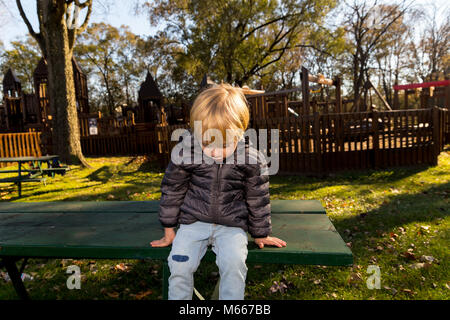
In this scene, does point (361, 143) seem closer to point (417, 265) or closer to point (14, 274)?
point (417, 265)

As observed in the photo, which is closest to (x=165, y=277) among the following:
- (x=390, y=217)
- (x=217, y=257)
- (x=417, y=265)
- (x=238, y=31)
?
(x=217, y=257)

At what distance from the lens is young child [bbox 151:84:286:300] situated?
2109 mm

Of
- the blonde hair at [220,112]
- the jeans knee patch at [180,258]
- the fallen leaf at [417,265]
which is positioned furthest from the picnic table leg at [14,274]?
the fallen leaf at [417,265]

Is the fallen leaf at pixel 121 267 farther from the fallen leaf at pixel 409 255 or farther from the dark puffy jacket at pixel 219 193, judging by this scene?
the fallen leaf at pixel 409 255

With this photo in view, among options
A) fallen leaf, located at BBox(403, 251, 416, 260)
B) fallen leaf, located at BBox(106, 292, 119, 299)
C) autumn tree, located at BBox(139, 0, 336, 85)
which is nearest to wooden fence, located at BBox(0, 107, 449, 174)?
fallen leaf, located at BBox(403, 251, 416, 260)

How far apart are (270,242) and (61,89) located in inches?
392

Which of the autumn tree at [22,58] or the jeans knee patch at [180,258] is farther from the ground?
the autumn tree at [22,58]

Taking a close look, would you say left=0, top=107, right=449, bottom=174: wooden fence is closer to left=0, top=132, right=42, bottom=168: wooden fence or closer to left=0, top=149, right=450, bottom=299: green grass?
left=0, top=149, right=450, bottom=299: green grass

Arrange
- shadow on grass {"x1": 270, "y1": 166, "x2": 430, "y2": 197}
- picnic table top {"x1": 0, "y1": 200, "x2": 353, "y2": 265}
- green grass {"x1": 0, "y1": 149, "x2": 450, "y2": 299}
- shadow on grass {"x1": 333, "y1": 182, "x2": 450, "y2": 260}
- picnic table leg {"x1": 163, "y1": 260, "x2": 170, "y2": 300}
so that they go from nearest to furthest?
picnic table top {"x1": 0, "y1": 200, "x2": 353, "y2": 265} < picnic table leg {"x1": 163, "y1": 260, "x2": 170, "y2": 300} < green grass {"x1": 0, "y1": 149, "x2": 450, "y2": 299} < shadow on grass {"x1": 333, "y1": 182, "x2": 450, "y2": 260} < shadow on grass {"x1": 270, "y1": 166, "x2": 430, "y2": 197}

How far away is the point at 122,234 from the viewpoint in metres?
2.35

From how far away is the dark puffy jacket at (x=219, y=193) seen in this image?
2.21 m

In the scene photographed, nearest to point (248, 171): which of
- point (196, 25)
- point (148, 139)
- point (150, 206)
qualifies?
point (150, 206)

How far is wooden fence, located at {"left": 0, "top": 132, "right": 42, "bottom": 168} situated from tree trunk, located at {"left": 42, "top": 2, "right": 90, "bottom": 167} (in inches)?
70.8

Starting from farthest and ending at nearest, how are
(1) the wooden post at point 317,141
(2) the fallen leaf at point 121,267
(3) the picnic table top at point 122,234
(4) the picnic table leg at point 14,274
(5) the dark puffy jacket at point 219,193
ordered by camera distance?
(1) the wooden post at point 317,141 < (2) the fallen leaf at point 121,267 < (4) the picnic table leg at point 14,274 < (5) the dark puffy jacket at point 219,193 < (3) the picnic table top at point 122,234
